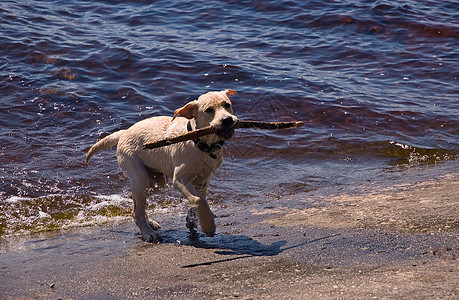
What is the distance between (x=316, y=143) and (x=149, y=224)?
4497 millimetres

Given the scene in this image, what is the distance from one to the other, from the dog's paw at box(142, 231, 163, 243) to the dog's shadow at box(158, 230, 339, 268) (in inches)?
2.5

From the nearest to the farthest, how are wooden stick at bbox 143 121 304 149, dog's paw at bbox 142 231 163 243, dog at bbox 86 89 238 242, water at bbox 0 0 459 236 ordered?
wooden stick at bbox 143 121 304 149, dog at bbox 86 89 238 242, dog's paw at bbox 142 231 163 243, water at bbox 0 0 459 236

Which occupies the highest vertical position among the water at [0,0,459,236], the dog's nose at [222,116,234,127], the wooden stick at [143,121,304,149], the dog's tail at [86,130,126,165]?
the dog's nose at [222,116,234,127]

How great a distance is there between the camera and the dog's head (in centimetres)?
562

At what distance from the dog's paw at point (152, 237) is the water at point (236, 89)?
1.05m

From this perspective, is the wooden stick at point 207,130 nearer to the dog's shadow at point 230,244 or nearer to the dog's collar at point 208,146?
the dog's collar at point 208,146

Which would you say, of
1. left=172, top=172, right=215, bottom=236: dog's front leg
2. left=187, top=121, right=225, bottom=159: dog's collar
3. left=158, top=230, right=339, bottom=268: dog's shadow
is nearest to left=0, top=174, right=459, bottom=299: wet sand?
left=158, top=230, right=339, bottom=268: dog's shadow

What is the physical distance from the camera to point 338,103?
1230cm

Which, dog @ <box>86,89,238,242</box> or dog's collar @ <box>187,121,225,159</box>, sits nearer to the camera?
dog @ <box>86,89,238,242</box>

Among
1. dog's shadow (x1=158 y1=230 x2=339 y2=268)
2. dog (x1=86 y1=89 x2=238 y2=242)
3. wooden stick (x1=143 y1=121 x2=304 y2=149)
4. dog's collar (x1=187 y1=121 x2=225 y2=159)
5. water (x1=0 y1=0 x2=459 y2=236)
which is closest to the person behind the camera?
dog's shadow (x1=158 y1=230 x2=339 y2=268)

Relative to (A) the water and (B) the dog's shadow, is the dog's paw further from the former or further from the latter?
(A) the water

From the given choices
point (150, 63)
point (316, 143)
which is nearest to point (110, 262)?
point (316, 143)

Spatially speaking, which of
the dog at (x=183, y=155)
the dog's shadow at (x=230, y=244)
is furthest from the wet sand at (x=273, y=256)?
the dog at (x=183, y=155)

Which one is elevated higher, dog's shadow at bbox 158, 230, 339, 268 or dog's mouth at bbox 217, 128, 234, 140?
dog's mouth at bbox 217, 128, 234, 140
